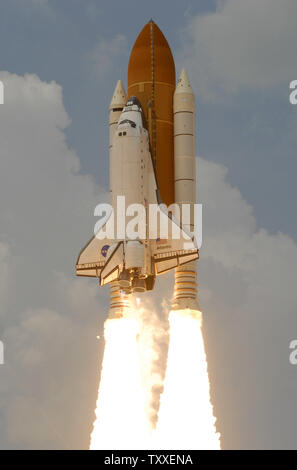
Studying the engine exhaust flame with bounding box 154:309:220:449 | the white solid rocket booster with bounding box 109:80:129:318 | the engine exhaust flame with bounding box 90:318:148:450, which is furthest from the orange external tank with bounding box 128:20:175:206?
the engine exhaust flame with bounding box 90:318:148:450

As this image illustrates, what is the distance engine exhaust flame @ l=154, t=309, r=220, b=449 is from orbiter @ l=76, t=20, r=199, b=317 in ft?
3.22

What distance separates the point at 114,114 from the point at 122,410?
12306 mm

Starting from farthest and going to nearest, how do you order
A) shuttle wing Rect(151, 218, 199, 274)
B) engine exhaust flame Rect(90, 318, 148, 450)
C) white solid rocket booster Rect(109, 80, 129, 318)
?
white solid rocket booster Rect(109, 80, 129, 318)
engine exhaust flame Rect(90, 318, 148, 450)
shuttle wing Rect(151, 218, 199, 274)

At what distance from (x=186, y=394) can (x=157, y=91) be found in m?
12.2

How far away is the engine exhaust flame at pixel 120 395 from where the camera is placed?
147 ft

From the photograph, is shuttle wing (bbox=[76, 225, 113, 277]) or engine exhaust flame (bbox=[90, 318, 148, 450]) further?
shuttle wing (bbox=[76, 225, 113, 277])

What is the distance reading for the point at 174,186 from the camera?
153 feet

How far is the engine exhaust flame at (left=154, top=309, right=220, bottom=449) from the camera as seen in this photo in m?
43.9

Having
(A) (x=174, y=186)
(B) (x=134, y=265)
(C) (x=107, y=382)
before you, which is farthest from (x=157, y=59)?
(C) (x=107, y=382)

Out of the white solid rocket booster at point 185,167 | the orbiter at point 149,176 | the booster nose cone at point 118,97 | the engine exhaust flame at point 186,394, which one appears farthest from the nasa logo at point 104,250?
the booster nose cone at point 118,97

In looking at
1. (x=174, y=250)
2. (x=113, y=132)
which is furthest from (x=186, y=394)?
(x=113, y=132)

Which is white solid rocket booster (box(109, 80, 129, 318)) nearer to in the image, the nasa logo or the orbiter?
the orbiter

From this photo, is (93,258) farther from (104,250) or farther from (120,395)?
(120,395)
